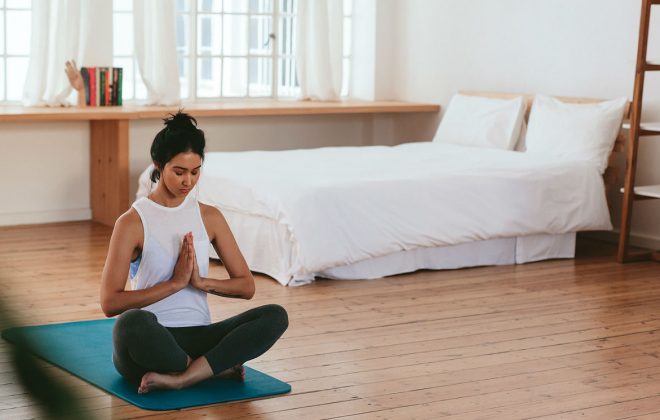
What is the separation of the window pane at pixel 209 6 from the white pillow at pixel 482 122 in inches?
67.4

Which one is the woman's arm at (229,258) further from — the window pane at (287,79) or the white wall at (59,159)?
the window pane at (287,79)

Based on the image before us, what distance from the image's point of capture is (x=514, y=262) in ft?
15.8

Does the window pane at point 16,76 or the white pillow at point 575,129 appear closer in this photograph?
the white pillow at point 575,129

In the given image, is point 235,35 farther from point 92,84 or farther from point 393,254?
point 393,254

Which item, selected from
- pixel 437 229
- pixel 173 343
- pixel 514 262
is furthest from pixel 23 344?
pixel 514 262

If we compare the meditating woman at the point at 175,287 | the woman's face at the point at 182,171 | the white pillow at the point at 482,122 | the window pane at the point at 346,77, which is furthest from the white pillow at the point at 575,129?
the woman's face at the point at 182,171

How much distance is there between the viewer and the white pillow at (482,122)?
5.59 meters

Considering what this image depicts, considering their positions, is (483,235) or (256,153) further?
(256,153)

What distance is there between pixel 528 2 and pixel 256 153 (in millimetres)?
1945

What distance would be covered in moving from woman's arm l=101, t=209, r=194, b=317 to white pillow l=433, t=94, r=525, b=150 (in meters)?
3.38

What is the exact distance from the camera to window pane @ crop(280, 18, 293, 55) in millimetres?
6656

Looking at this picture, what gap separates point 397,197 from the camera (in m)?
4.41

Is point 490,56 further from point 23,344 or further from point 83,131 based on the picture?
point 23,344

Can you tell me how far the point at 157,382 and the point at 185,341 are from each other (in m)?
0.14
